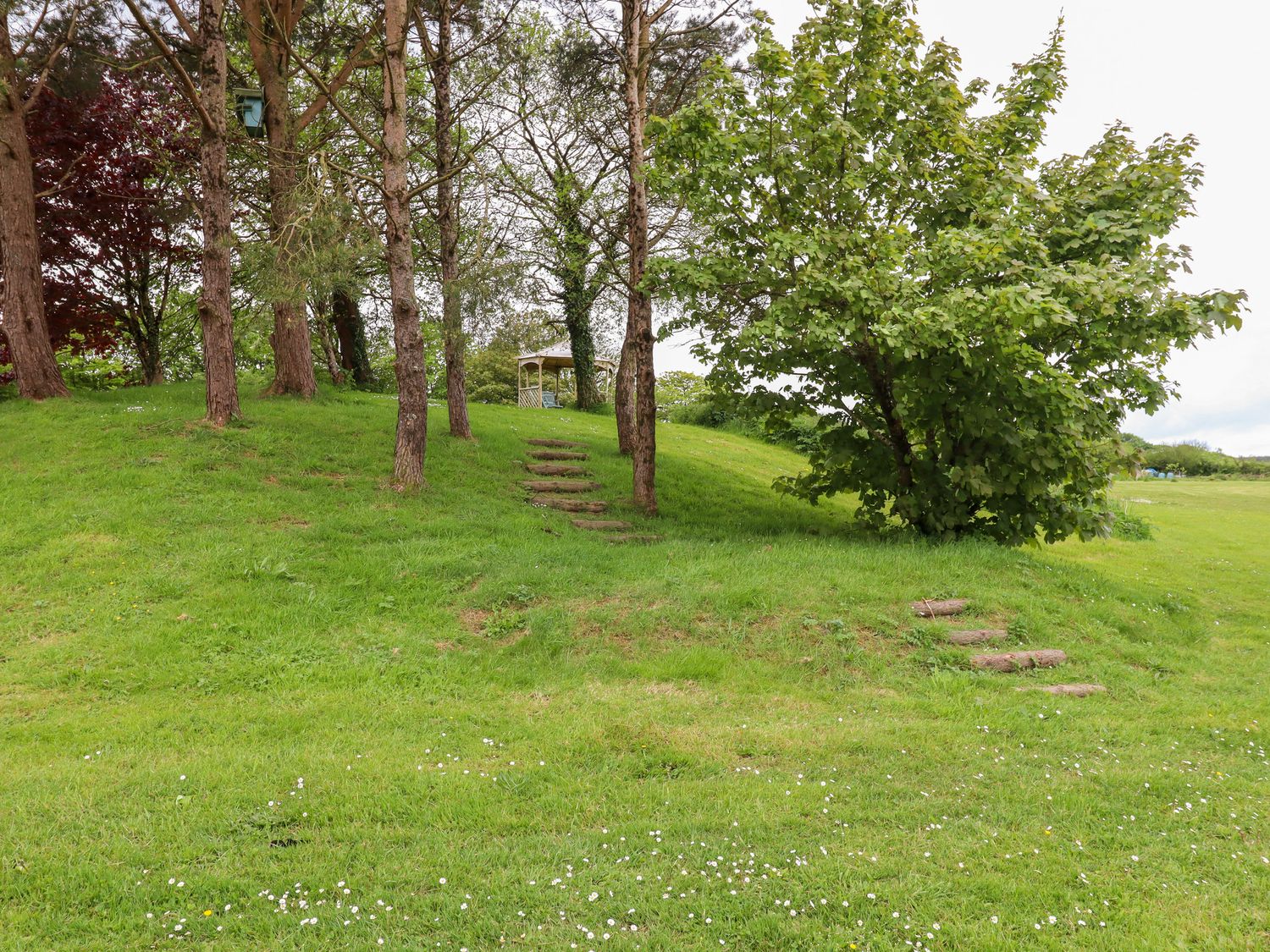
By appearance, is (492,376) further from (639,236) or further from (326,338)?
(639,236)

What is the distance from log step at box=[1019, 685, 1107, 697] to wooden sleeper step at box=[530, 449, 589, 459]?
1103 centimetres

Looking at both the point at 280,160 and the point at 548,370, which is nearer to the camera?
the point at 280,160

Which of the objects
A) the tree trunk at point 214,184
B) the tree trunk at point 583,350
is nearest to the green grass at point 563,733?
the tree trunk at point 214,184

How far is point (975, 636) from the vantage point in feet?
27.3

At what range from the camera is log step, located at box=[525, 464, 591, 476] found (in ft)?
50.8

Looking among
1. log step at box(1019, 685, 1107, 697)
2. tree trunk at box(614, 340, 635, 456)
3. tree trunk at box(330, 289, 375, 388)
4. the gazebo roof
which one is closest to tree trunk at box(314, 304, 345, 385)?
tree trunk at box(330, 289, 375, 388)

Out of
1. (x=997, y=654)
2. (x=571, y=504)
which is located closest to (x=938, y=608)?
(x=997, y=654)

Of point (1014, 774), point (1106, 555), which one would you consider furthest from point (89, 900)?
point (1106, 555)

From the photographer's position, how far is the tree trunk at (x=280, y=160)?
1516 cm

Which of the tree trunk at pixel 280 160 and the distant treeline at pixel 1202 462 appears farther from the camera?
the distant treeline at pixel 1202 462

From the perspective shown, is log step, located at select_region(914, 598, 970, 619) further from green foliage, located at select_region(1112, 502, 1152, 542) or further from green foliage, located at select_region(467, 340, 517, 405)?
green foliage, located at select_region(467, 340, 517, 405)

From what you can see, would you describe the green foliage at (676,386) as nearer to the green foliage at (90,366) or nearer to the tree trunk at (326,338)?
the tree trunk at (326,338)

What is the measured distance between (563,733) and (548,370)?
30.8 m

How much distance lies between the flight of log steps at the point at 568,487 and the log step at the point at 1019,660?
5404mm
